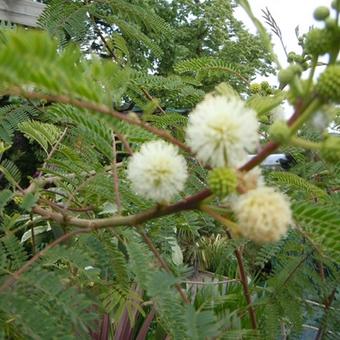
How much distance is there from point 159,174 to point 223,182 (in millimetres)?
80

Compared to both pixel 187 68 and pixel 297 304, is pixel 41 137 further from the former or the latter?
pixel 297 304

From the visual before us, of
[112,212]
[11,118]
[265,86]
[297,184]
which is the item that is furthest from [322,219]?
[11,118]

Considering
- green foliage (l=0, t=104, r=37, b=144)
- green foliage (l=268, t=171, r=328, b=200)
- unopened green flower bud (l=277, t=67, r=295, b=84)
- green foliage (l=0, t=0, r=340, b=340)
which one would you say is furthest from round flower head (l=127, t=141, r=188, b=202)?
green foliage (l=0, t=104, r=37, b=144)

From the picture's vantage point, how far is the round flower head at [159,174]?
1.69ft

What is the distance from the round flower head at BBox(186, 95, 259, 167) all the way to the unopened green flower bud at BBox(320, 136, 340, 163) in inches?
2.5

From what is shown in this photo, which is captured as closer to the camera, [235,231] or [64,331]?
[235,231]

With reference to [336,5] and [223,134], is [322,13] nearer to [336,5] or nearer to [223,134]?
[336,5]

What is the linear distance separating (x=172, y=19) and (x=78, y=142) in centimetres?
1050

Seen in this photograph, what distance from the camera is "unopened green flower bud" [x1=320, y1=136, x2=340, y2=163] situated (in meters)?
0.46

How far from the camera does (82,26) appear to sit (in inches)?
53.3

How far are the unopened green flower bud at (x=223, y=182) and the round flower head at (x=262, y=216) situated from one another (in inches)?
0.7

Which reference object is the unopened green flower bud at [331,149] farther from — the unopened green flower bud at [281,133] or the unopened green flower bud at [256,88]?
the unopened green flower bud at [256,88]

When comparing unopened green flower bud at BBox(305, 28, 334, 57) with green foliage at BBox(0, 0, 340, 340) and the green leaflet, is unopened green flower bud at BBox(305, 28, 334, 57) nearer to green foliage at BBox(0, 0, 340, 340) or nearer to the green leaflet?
green foliage at BBox(0, 0, 340, 340)


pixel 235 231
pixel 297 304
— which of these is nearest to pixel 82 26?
pixel 297 304
